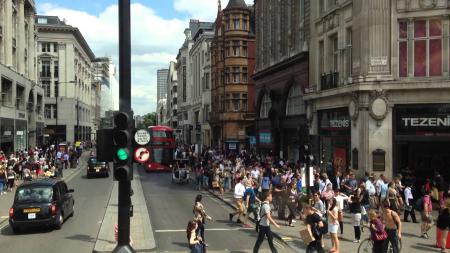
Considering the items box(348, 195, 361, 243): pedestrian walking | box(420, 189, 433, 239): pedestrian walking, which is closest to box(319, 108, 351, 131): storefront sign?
box(420, 189, 433, 239): pedestrian walking

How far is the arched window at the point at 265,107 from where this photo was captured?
1857 inches

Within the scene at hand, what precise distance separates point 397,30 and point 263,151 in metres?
24.9

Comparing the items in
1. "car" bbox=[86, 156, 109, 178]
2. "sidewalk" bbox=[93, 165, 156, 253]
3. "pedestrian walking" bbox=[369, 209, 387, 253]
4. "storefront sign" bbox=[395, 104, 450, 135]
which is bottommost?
"sidewalk" bbox=[93, 165, 156, 253]

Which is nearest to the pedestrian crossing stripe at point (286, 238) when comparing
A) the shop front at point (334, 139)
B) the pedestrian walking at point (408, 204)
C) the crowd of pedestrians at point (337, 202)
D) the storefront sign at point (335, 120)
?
the crowd of pedestrians at point (337, 202)

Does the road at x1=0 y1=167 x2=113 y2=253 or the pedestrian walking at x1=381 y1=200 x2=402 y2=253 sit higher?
the pedestrian walking at x1=381 y1=200 x2=402 y2=253

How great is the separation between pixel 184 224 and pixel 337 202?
5849 mm

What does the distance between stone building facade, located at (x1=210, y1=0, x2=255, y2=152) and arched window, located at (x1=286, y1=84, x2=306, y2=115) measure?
19.6 meters

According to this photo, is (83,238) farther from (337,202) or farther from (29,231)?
(337,202)

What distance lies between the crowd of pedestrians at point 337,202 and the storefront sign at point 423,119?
2.26 m

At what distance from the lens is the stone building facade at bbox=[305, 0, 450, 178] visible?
24375 millimetres

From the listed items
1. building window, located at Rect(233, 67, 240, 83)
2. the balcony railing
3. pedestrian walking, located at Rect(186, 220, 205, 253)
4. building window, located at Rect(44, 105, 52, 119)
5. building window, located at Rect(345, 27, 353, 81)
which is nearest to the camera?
pedestrian walking, located at Rect(186, 220, 205, 253)

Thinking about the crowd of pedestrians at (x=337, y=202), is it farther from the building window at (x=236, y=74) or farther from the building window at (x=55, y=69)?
the building window at (x=55, y=69)

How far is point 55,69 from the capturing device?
293 feet

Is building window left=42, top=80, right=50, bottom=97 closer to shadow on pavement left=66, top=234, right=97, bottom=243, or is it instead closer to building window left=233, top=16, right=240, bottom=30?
building window left=233, top=16, right=240, bottom=30
